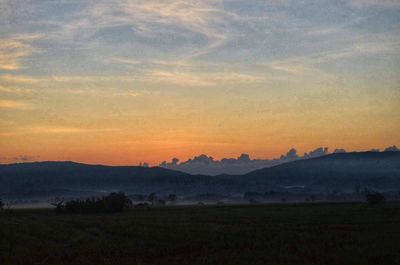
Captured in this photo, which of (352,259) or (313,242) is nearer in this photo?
(352,259)

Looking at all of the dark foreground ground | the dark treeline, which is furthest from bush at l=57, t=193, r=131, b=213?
the dark foreground ground

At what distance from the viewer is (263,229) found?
63.2 meters

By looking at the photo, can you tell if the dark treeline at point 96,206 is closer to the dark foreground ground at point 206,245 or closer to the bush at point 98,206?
the bush at point 98,206

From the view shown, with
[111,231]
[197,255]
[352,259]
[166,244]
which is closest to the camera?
[352,259]

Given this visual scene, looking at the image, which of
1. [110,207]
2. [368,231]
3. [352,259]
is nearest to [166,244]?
[352,259]

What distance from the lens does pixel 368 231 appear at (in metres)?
60.3

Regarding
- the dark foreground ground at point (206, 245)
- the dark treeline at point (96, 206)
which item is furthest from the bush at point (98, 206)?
the dark foreground ground at point (206, 245)

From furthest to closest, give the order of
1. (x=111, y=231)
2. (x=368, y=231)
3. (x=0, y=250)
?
(x=111, y=231), (x=368, y=231), (x=0, y=250)

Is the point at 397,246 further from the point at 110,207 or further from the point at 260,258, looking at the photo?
the point at 110,207

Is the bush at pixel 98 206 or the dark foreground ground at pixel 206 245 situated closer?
the dark foreground ground at pixel 206 245

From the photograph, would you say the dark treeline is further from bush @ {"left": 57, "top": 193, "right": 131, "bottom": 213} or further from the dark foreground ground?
the dark foreground ground

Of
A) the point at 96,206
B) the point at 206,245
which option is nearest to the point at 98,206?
the point at 96,206

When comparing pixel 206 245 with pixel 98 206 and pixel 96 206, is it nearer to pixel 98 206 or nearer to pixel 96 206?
pixel 98 206

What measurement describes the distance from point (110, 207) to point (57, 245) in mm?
77636
